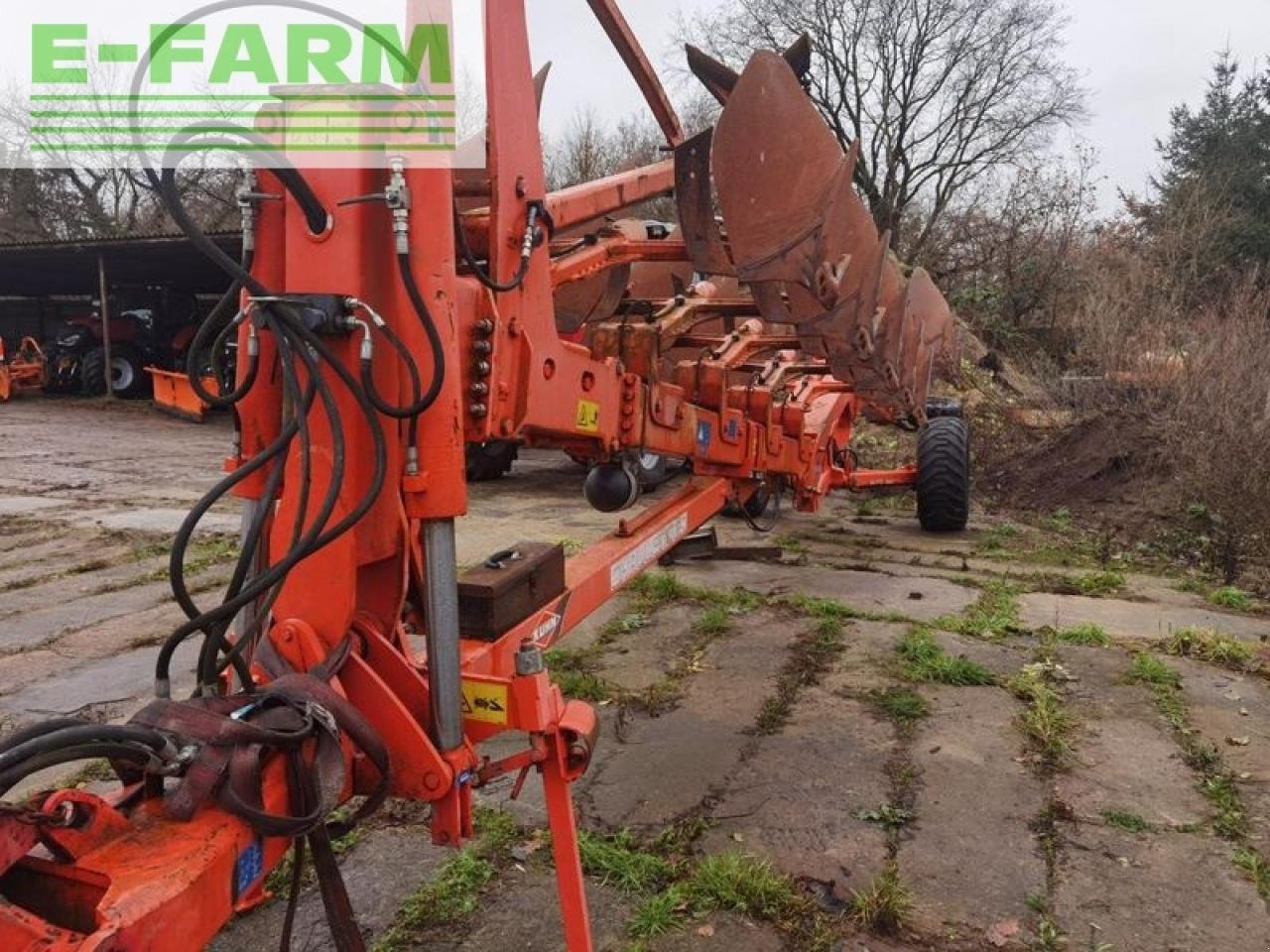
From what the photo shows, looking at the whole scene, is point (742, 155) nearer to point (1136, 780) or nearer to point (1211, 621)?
point (1136, 780)

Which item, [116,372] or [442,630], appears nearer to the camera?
[442,630]

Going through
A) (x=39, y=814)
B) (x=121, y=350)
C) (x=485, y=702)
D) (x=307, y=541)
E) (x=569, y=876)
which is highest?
(x=121, y=350)

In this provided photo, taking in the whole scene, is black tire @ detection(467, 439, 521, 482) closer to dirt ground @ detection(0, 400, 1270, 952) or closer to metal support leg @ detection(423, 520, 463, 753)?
dirt ground @ detection(0, 400, 1270, 952)

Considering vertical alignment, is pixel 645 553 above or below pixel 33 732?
below

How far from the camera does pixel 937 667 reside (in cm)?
448

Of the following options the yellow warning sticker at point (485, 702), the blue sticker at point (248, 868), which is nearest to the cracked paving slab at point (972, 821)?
the yellow warning sticker at point (485, 702)

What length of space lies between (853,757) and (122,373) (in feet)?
63.6

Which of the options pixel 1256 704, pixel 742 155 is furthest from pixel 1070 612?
pixel 742 155

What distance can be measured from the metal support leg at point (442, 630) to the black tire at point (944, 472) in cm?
588

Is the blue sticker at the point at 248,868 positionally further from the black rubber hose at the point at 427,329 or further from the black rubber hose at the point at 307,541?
the black rubber hose at the point at 427,329

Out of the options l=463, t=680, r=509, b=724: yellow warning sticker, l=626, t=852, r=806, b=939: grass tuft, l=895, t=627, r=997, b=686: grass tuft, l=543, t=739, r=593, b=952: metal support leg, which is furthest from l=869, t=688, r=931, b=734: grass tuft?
l=463, t=680, r=509, b=724: yellow warning sticker

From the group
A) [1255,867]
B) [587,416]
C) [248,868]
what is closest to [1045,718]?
[1255,867]

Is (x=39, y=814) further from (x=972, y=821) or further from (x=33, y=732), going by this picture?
(x=972, y=821)

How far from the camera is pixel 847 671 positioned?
4535 millimetres
